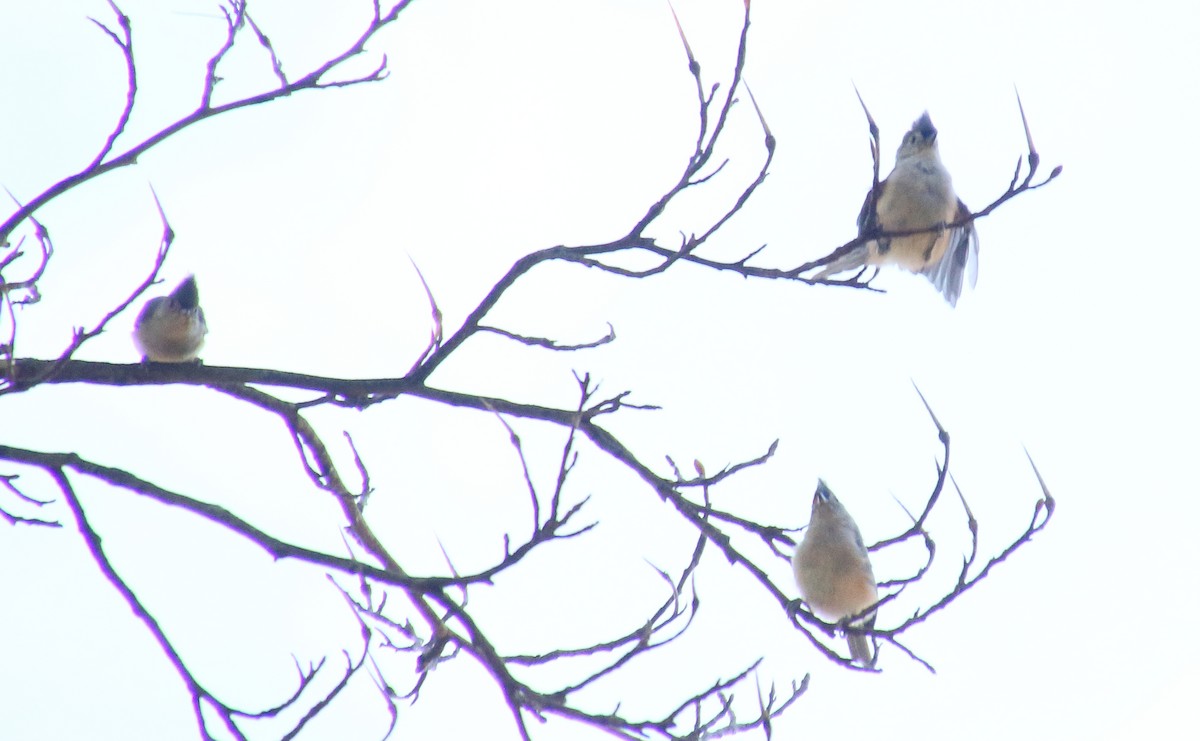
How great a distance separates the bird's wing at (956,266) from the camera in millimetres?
5605

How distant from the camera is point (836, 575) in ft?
15.4

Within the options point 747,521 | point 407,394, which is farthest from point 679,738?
point 407,394

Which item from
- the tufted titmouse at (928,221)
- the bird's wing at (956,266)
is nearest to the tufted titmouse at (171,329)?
the tufted titmouse at (928,221)

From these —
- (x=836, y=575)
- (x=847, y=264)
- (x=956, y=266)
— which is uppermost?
(x=956, y=266)

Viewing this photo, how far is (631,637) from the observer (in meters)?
3.16

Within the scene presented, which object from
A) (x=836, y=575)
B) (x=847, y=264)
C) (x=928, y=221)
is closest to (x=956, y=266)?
(x=928, y=221)

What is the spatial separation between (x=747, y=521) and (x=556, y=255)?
38.8 inches

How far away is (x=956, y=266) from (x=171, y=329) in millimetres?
3519

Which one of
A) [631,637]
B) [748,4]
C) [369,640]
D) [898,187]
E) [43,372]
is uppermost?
[898,187]

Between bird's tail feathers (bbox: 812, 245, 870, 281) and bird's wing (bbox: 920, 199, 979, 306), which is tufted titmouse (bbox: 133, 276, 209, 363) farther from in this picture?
bird's wing (bbox: 920, 199, 979, 306)

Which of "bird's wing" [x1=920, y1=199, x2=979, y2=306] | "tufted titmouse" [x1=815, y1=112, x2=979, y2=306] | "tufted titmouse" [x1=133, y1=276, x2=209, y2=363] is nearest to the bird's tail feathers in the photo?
"tufted titmouse" [x1=815, y1=112, x2=979, y2=306]

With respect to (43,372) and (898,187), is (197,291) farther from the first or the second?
(898,187)

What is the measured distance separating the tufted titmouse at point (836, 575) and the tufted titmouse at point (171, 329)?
2.73m

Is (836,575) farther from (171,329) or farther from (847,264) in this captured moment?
(171,329)
